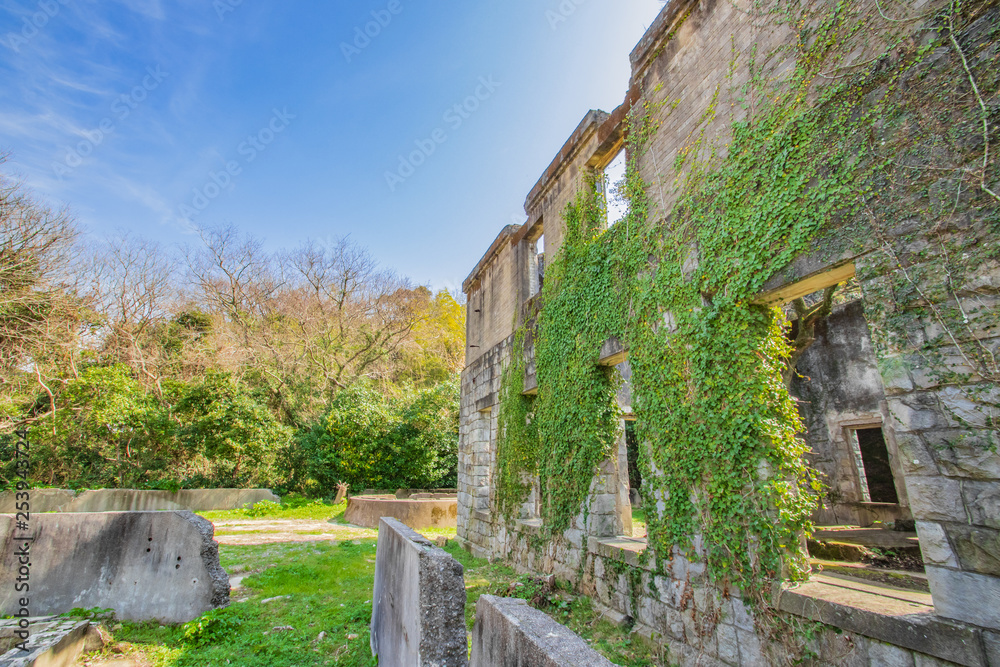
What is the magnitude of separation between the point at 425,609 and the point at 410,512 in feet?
30.9

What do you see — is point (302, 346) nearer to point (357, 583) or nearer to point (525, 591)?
point (357, 583)

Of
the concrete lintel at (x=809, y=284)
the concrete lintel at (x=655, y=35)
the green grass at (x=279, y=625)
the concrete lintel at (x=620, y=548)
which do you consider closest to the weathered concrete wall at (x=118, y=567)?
the green grass at (x=279, y=625)

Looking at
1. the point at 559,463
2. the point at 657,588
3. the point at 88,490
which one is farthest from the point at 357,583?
the point at 88,490

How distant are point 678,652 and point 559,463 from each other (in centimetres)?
255

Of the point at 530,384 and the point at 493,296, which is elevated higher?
the point at 493,296

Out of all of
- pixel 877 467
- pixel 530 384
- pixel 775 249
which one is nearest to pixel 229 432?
pixel 530 384

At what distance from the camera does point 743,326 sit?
3.68 metres

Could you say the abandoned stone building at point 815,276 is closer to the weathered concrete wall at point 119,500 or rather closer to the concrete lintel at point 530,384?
the concrete lintel at point 530,384

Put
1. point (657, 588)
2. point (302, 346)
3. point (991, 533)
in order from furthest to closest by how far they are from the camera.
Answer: point (302, 346), point (657, 588), point (991, 533)

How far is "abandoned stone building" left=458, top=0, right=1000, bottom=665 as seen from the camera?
248cm

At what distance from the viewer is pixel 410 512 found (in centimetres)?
1116

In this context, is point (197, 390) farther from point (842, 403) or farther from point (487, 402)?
point (842, 403)

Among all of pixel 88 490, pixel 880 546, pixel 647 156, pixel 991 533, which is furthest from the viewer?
pixel 88 490

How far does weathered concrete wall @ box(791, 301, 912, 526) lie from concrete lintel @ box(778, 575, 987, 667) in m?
6.29
